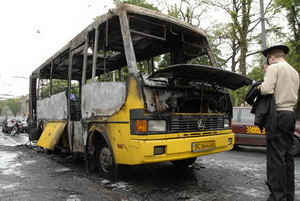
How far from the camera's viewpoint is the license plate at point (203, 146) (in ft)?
13.9

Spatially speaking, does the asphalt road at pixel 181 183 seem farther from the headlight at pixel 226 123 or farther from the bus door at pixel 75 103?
the headlight at pixel 226 123

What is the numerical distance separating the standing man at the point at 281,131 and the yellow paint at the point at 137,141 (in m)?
1.23

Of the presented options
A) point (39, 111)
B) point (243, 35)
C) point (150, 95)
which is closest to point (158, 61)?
point (150, 95)

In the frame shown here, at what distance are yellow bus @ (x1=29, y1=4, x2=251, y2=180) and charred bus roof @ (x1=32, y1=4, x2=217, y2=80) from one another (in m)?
0.02

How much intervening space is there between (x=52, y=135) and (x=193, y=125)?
13.3 feet

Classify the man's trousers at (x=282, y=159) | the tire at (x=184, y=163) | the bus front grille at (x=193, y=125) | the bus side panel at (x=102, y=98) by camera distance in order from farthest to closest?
the tire at (x=184, y=163), the bus side panel at (x=102, y=98), the bus front grille at (x=193, y=125), the man's trousers at (x=282, y=159)

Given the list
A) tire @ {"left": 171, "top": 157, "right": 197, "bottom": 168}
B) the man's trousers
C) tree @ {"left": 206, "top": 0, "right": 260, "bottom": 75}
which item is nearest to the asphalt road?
tire @ {"left": 171, "top": 157, "right": 197, "bottom": 168}

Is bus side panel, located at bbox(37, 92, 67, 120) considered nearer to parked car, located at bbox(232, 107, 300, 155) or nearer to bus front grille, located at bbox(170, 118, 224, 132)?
bus front grille, located at bbox(170, 118, 224, 132)

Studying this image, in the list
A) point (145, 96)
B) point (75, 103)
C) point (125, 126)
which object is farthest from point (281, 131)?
point (75, 103)

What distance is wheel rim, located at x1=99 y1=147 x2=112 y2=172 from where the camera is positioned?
15.6 ft

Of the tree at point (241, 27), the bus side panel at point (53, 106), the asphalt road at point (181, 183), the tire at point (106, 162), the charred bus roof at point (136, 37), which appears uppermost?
the tree at point (241, 27)

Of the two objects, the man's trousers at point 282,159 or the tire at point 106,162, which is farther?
the tire at point 106,162

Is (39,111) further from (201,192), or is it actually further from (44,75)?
(201,192)

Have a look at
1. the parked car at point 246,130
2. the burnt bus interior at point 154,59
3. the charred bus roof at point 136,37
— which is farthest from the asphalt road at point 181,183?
the parked car at point 246,130
